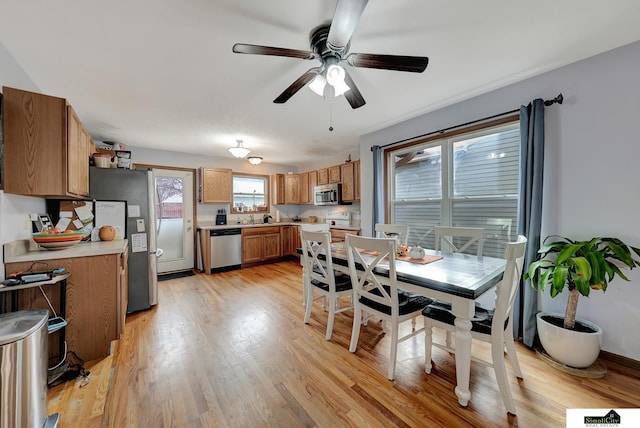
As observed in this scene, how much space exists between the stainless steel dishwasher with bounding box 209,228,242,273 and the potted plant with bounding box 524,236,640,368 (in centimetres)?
469

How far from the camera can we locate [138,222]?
296 cm

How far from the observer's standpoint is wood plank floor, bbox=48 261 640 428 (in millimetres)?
1437

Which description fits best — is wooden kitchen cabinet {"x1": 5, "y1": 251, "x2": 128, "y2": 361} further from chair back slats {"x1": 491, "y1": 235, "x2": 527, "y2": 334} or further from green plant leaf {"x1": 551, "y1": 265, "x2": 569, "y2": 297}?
Result: green plant leaf {"x1": 551, "y1": 265, "x2": 569, "y2": 297}

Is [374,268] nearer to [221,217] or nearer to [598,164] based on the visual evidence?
[598,164]

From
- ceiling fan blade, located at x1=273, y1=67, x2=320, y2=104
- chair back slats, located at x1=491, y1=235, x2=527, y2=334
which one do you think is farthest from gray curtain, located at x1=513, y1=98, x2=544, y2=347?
ceiling fan blade, located at x1=273, y1=67, x2=320, y2=104

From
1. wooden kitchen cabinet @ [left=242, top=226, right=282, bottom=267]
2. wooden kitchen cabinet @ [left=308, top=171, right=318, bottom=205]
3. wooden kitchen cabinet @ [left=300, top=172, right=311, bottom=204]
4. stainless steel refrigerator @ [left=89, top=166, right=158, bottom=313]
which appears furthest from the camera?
wooden kitchen cabinet @ [left=300, top=172, right=311, bottom=204]

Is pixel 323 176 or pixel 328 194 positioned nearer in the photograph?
pixel 328 194

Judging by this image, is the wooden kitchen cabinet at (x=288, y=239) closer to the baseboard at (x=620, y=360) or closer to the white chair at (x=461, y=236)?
the white chair at (x=461, y=236)

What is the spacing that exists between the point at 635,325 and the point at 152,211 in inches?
193

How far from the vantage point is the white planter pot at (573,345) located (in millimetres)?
1785

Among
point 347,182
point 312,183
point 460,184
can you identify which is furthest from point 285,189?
point 460,184

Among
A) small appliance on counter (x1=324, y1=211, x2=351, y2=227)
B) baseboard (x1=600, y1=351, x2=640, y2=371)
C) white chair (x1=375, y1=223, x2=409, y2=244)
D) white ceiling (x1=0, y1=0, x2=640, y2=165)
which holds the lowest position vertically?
baseboard (x1=600, y1=351, x2=640, y2=371)

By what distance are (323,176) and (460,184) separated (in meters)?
3.00

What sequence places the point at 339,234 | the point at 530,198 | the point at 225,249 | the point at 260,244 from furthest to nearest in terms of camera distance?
the point at 260,244 < the point at 225,249 < the point at 339,234 < the point at 530,198
